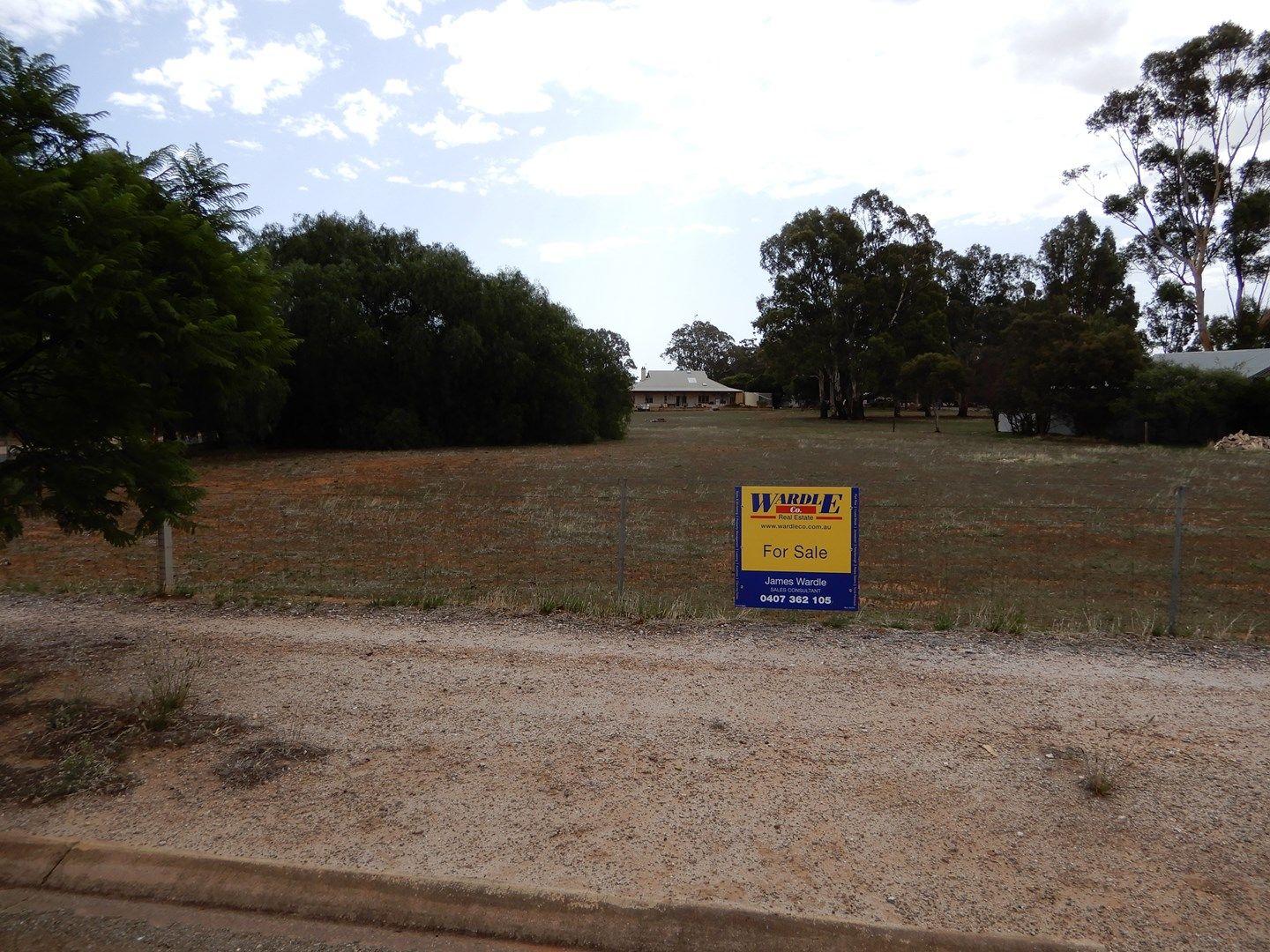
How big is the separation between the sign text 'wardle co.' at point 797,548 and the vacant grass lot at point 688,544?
2.54ft

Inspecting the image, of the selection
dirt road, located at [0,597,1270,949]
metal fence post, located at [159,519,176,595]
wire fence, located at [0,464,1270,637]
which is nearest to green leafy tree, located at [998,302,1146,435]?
wire fence, located at [0,464,1270,637]

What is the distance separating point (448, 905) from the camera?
3855 mm

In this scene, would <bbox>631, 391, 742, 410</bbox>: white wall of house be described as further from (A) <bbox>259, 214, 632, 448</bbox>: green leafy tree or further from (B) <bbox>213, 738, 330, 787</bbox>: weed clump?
(B) <bbox>213, 738, 330, 787</bbox>: weed clump

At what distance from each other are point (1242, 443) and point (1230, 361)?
14.8 meters

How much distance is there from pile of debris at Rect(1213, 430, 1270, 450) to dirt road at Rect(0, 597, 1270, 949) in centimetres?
4108

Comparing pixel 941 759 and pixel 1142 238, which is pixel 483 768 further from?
pixel 1142 238

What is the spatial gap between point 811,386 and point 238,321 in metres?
105

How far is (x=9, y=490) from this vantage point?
6320 mm

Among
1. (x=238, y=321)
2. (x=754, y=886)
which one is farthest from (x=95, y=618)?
(x=754, y=886)

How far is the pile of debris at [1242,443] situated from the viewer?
41.9 m

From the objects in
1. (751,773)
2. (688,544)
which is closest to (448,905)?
(751,773)

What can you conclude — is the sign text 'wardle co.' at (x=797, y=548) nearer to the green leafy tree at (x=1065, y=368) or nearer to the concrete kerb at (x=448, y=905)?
the concrete kerb at (x=448, y=905)

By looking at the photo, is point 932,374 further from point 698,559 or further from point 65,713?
point 65,713

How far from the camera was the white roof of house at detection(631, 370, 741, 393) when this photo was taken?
129 m
